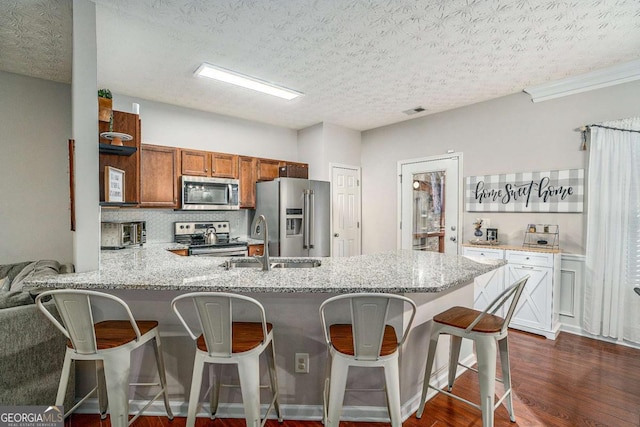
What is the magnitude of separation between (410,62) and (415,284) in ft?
7.50

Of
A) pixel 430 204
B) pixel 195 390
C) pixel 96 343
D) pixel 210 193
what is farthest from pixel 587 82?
pixel 96 343

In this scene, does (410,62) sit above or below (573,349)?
above

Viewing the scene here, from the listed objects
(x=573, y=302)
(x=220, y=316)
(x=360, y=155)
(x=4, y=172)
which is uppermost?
(x=360, y=155)

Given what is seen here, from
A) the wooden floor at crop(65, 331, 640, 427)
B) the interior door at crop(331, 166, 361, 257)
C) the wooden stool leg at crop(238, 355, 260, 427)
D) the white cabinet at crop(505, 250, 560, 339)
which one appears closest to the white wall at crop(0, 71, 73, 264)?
the wooden floor at crop(65, 331, 640, 427)

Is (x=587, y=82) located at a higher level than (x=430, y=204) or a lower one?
higher

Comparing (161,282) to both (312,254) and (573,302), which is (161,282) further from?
(573,302)

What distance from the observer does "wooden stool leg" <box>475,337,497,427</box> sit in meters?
1.74

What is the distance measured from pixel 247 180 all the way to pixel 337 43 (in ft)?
8.41

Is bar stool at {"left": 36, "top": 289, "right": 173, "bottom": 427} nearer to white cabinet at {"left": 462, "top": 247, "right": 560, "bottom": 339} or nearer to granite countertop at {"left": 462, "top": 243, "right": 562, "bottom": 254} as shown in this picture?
white cabinet at {"left": 462, "top": 247, "right": 560, "bottom": 339}

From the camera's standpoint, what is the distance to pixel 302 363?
200 centimetres

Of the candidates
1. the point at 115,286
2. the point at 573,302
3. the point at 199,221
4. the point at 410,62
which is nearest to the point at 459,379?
the point at 573,302

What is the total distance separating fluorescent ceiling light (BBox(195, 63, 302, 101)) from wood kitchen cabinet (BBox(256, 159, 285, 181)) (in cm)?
123

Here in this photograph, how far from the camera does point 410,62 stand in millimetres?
3035

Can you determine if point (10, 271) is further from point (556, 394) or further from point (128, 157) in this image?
point (556, 394)
